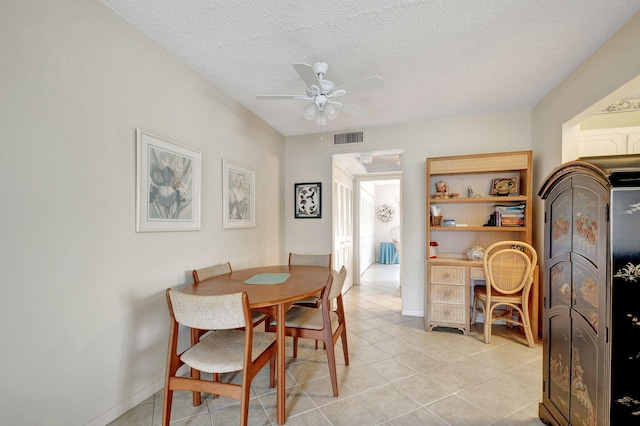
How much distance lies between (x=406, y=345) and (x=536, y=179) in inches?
95.9

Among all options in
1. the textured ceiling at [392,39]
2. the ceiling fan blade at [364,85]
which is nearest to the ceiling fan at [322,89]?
the ceiling fan blade at [364,85]

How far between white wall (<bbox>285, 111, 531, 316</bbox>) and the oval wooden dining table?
62.7 inches

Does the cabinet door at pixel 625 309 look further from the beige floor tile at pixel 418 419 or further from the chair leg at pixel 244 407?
the chair leg at pixel 244 407

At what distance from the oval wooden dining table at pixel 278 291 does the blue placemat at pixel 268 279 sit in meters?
0.04

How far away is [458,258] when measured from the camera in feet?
11.3

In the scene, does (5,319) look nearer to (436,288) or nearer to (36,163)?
(36,163)

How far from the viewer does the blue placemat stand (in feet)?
6.95

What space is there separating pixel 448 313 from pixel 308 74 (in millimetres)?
2923

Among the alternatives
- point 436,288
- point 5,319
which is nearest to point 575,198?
point 436,288

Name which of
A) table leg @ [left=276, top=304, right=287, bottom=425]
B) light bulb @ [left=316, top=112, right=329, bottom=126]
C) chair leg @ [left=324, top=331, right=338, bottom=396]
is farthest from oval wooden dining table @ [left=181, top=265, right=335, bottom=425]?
light bulb @ [left=316, top=112, right=329, bottom=126]

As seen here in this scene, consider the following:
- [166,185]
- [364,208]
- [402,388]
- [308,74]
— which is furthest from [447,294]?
[364,208]

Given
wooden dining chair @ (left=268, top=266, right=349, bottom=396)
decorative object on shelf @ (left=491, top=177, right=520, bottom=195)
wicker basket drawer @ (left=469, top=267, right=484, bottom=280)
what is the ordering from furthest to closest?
decorative object on shelf @ (left=491, top=177, right=520, bottom=195) < wicker basket drawer @ (left=469, top=267, right=484, bottom=280) < wooden dining chair @ (left=268, top=266, right=349, bottom=396)

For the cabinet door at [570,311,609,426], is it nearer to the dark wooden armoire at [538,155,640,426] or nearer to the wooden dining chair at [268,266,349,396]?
the dark wooden armoire at [538,155,640,426]

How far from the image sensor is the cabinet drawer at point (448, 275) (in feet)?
10.1
